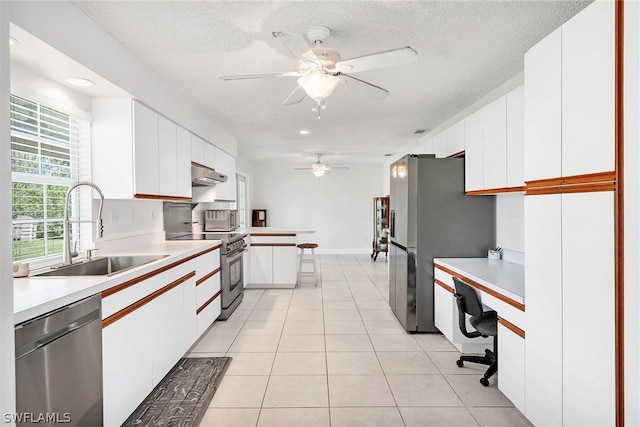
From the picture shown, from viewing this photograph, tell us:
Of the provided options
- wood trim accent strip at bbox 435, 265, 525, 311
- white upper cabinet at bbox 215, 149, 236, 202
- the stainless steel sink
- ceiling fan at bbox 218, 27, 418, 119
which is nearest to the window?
the stainless steel sink

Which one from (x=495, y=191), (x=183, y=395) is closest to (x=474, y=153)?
(x=495, y=191)

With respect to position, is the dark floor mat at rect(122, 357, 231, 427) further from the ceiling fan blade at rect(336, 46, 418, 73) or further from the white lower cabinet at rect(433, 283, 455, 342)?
the ceiling fan blade at rect(336, 46, 418, 73)

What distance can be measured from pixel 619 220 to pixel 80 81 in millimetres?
3121

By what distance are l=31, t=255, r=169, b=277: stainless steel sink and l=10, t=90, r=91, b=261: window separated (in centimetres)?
21

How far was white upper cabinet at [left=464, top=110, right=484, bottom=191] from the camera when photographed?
10.00 ft

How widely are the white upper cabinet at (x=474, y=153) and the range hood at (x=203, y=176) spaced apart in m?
2.87

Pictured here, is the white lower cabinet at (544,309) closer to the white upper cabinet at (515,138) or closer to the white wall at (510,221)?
the white upper cabinet at (515,138)

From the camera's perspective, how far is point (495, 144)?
2.80 meters

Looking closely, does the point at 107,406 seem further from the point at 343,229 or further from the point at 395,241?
the point at 343,229

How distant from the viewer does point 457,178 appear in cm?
346

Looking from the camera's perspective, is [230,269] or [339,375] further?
[230,269]

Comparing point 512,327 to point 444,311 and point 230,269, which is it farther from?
point 230,269

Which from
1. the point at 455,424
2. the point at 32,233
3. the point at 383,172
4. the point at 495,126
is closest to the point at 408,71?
the point at 495,126

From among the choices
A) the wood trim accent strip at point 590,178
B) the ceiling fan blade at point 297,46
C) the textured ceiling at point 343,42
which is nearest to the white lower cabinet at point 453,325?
the wood trim accent strip at point 590,178
